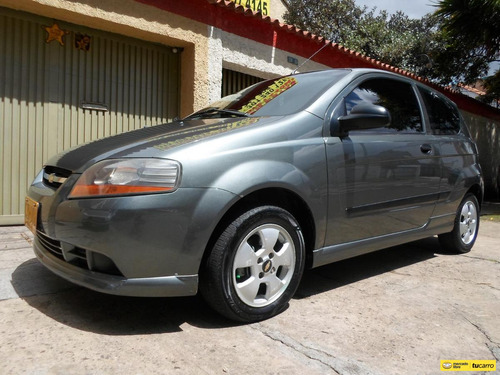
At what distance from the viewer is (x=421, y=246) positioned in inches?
189

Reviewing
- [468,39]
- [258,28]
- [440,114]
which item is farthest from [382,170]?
[468,39]

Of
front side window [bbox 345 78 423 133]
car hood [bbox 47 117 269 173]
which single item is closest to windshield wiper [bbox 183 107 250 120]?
car hood [bbox 47 117 269 173]

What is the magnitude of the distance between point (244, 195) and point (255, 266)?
420mm

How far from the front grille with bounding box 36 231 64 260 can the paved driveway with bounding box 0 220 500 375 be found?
33 centimetres

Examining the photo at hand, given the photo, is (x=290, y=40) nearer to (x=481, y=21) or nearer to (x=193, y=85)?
(x=193, y=85)

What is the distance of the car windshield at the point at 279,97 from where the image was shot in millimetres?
2955

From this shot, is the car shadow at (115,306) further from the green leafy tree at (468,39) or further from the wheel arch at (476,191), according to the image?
the green leafy tree at (468,39)

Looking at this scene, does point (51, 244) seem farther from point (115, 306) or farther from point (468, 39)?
point (468, 39)

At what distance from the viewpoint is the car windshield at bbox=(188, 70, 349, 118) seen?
296cm

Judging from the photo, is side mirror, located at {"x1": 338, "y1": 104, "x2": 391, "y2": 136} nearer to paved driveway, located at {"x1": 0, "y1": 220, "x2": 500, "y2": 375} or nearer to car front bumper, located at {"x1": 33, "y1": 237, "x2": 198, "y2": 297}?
paved driveway, located at {"x1": 0, "y1": 220, "x2": 500, "y2": 375}

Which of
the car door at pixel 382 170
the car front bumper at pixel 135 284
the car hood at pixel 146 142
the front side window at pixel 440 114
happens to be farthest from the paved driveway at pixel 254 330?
the front side window at pixel 440 114

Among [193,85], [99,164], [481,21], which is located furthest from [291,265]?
[481,21]

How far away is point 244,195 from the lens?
92.0 inches

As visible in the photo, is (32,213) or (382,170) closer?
(32,213)
